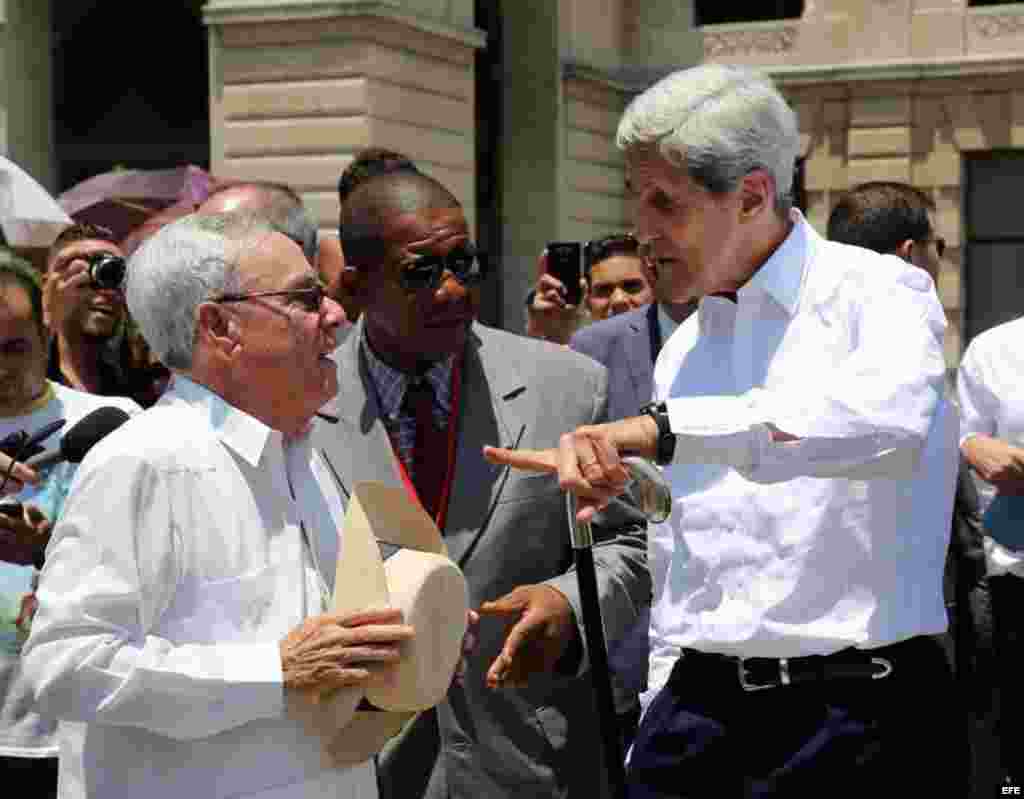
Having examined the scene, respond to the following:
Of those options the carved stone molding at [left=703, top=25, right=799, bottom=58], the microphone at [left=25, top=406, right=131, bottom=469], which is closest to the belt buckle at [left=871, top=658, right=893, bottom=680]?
the microphone at [left=25, top=406, right=131, bottom=469]

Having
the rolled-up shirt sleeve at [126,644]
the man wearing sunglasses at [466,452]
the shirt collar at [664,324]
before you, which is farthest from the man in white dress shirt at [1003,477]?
the rolled-up shirt sleeve at [126,644]

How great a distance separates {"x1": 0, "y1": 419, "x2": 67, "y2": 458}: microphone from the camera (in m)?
5.30

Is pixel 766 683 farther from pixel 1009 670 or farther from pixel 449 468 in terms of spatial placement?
pixel 1009 670

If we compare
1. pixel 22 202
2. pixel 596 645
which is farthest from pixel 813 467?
pixel 22 202

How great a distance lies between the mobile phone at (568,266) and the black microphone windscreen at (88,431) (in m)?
3.55

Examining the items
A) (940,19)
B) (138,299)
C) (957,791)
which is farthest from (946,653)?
(940,19)

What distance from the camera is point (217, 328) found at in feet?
12.9

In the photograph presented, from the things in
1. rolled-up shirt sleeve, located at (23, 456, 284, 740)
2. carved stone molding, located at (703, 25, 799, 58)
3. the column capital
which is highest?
carved stone molding, located at (703, 25, 799, 58)

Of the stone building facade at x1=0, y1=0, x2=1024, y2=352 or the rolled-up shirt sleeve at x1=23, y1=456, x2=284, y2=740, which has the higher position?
the stone building facade at x1=0, y1=0, x2=1024, y2=352

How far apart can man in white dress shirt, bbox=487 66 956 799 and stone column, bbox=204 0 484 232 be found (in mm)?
16969

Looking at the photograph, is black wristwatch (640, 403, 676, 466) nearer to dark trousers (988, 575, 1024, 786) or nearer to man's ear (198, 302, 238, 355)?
man's ear (198, 302, 238, 355)

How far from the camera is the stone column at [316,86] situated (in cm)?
2108

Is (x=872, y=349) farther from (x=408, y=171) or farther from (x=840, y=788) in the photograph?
(x=408, y=171)

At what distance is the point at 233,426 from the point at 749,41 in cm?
2429
